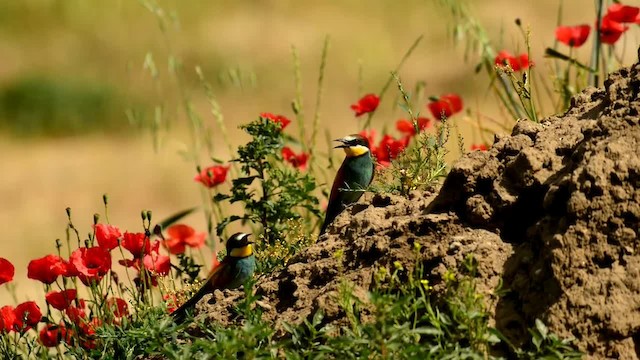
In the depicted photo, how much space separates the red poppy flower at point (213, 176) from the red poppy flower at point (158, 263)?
69cm

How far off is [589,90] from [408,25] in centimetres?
653

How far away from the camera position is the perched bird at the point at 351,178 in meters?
4.11

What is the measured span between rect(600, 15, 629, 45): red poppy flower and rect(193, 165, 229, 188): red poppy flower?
1707 millimetres

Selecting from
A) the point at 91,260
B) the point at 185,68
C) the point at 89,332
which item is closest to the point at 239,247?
the point at 91,260

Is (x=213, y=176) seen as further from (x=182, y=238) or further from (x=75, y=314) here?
(x=75, y=314)

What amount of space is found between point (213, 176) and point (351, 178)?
0.84 m

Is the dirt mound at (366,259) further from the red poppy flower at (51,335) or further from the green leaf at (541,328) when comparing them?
the red poppy flower at (51,335)

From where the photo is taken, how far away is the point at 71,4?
398 inches

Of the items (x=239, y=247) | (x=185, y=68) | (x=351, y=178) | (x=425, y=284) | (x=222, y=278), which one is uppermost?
(x=185, y=68)

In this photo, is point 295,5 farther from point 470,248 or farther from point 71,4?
point 470,248

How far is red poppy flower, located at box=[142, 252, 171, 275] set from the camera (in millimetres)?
4070

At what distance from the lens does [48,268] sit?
3924mm

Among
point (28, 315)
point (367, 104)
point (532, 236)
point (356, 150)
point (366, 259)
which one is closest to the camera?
point (532, 236)

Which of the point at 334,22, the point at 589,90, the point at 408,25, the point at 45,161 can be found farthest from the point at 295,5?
the point at 589,90
